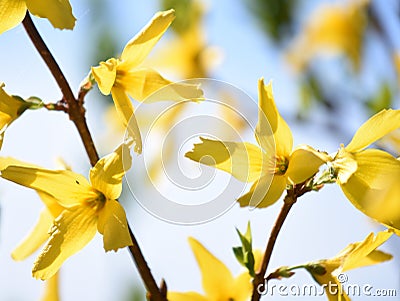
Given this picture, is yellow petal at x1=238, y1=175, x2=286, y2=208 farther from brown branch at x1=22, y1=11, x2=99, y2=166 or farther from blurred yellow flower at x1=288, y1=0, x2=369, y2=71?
blurred yellow flower at x1=288, y1=0, x2=369, y2=71

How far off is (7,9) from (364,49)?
4.97ft

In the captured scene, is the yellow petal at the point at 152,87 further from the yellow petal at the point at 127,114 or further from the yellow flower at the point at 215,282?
the yellow flower at the point at 215,282

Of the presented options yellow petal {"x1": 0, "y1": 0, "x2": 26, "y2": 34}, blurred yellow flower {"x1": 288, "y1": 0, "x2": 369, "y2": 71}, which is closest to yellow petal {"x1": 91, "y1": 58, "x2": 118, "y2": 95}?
yellow petal {"x1": 0, "y1": 0, "x2": 26, "y2": 34}

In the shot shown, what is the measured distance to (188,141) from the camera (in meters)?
0.97

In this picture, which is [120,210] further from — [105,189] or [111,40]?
[111,40]

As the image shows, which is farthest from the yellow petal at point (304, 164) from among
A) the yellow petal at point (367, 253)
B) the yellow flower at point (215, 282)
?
the yellow flower at point (215, 282)

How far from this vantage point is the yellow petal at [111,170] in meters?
0.97

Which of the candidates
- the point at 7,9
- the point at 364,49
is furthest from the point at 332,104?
the point at 7,9

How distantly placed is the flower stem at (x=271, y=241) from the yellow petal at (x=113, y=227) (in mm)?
192

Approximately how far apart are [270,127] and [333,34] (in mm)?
1543

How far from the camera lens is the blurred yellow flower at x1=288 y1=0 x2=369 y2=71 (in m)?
2.25

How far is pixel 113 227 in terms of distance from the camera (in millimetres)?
948

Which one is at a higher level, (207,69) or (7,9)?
(207,69)

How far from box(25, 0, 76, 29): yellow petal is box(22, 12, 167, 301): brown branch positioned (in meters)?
0.06
